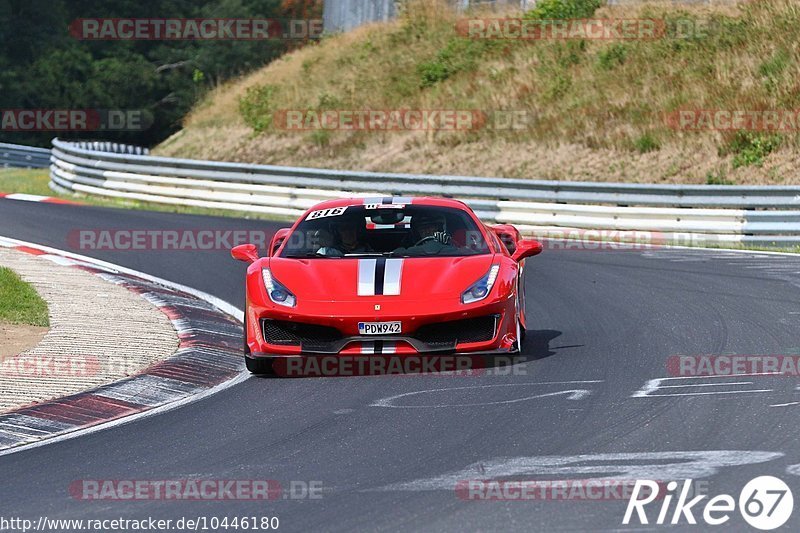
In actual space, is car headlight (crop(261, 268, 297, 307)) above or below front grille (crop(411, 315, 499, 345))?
above

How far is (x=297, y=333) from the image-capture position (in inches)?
372

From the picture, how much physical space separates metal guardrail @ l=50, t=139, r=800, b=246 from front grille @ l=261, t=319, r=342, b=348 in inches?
404

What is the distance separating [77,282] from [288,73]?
24782 mm

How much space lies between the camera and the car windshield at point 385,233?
10.4m

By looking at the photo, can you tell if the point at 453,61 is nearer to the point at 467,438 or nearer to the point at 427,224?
the point at 427,224

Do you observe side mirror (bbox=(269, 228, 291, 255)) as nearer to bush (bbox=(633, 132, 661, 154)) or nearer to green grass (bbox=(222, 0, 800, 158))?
green grass (bbox=(222, 0, 800, 158))

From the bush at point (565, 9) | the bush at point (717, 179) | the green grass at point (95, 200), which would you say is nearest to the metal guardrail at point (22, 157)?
the green grass at point (95, 200)

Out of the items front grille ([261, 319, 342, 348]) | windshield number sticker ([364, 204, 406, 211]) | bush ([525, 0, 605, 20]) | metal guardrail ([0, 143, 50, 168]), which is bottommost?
front grille ([261, 319, 342, 348])

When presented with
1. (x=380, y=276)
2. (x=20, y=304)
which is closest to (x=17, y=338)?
(x=20, y=304)

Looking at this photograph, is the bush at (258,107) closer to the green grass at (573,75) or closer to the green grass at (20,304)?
the green grass at (573,75)

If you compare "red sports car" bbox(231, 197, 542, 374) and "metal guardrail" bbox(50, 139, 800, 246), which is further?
"metal guardrail" bbox(50, 139, 800, 246)

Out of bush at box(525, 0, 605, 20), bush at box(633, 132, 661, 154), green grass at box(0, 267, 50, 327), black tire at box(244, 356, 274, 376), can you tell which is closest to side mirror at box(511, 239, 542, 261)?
black tire at box(244, 356, 274, 376)

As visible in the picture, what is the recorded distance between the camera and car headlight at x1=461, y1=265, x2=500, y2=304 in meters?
9.51

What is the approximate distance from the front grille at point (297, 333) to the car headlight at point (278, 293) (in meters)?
0.16
